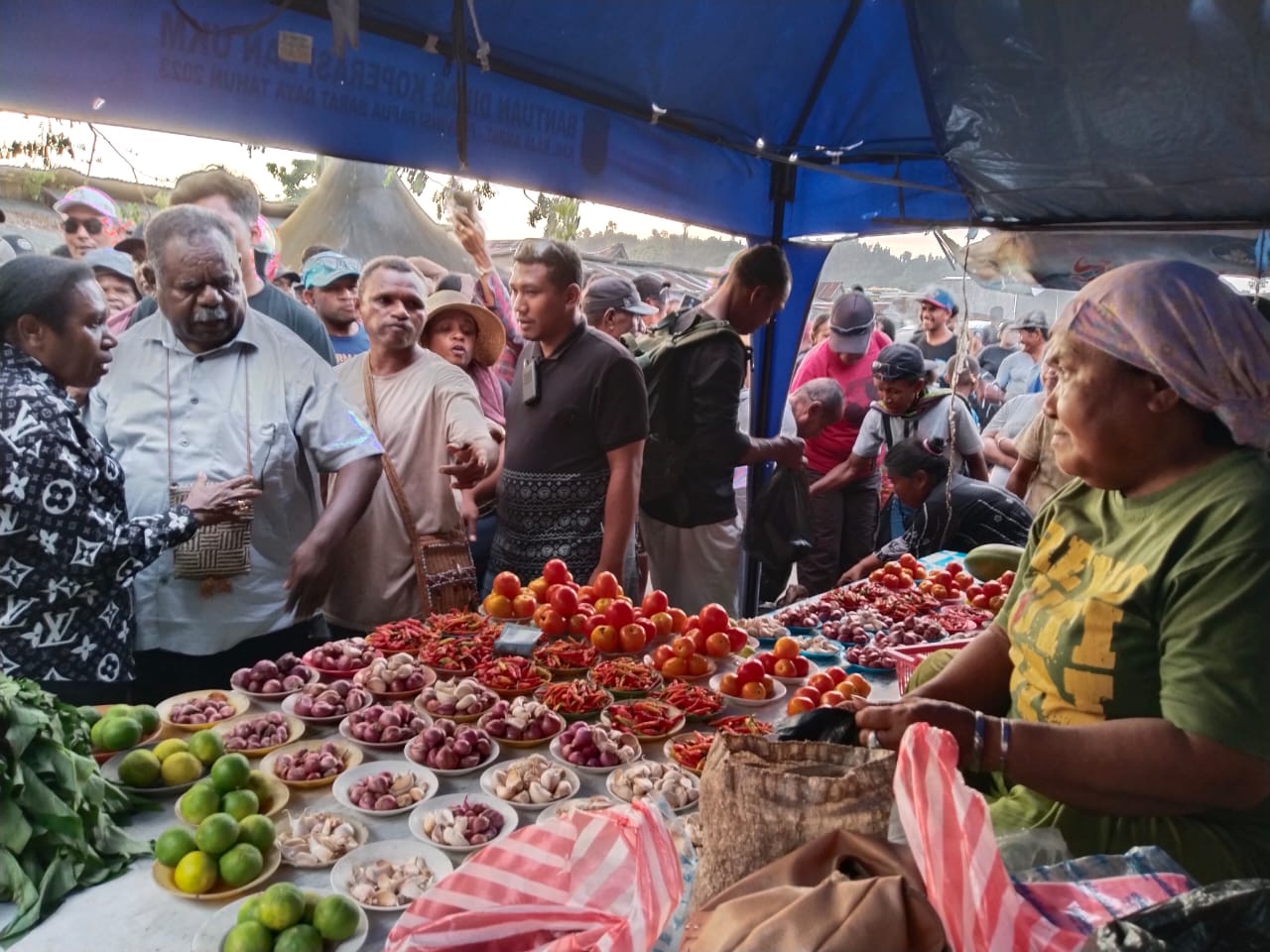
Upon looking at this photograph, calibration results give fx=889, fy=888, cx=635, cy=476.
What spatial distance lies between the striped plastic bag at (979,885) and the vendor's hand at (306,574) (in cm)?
223

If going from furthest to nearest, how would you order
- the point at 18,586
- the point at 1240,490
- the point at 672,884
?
1. the point at 18,586
2. the point at 1240,490
3. the point at 672,884

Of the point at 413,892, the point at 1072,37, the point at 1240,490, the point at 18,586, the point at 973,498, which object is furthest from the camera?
the point at 973,498

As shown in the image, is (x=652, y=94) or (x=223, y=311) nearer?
(x=223, y=311)

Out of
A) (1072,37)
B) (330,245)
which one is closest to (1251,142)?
(1072,37)

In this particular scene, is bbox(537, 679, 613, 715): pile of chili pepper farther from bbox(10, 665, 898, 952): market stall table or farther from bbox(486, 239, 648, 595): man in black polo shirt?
bbox(486, 239, 648, 595): man in black polo shirt

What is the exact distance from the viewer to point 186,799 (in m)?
1.81

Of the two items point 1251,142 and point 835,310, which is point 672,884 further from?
point 835,310

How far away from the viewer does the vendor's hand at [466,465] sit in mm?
3471

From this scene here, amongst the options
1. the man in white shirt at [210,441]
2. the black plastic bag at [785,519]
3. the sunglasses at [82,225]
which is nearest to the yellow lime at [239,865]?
the man in white shirt at [210,441]

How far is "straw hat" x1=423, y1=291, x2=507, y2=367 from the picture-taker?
4.26 metres

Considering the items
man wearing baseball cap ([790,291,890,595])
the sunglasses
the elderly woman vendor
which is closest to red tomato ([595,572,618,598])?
the elderly woman vendor

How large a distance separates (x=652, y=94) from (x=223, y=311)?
82.6 inches

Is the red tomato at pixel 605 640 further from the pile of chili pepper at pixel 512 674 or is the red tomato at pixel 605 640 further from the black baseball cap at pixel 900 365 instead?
the black baseball cap at pixel 900 365

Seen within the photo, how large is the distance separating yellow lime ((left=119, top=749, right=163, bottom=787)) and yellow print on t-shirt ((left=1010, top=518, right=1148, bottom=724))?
71.0 inches
